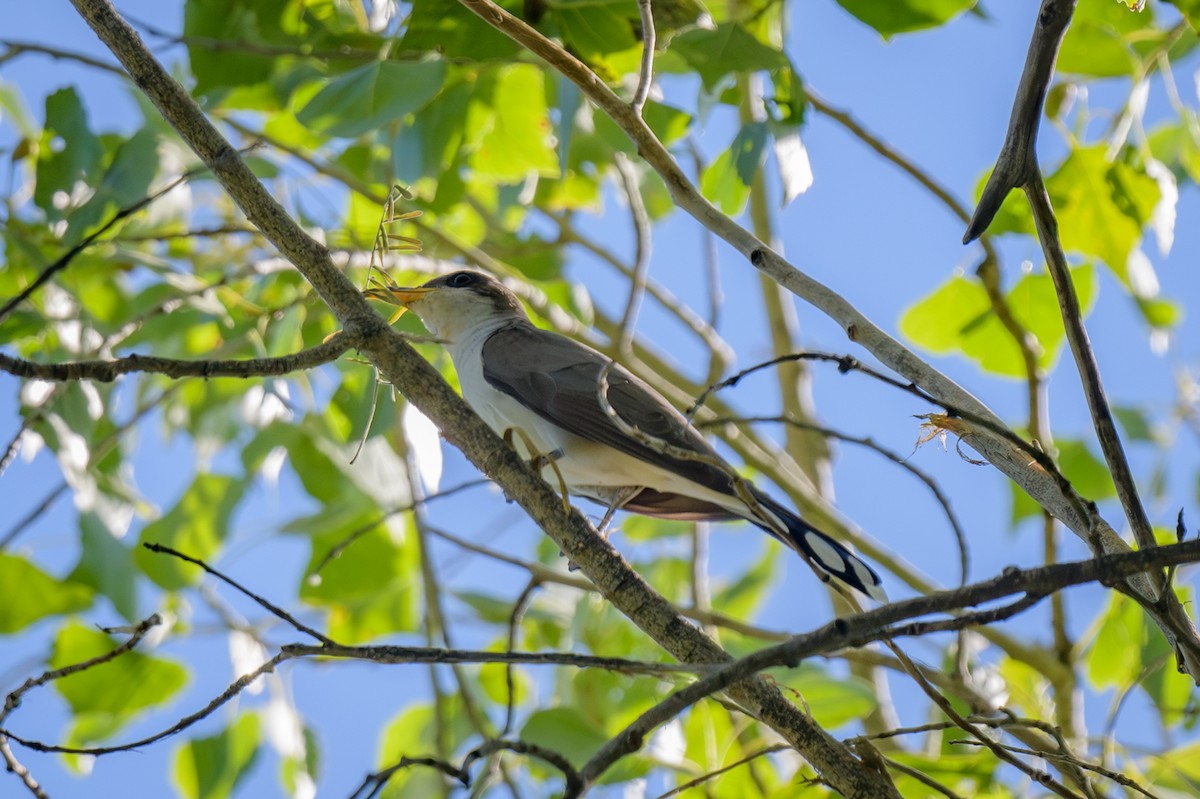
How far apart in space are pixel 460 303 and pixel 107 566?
1320mm

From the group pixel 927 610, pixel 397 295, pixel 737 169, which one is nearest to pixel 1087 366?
pixel 927 610

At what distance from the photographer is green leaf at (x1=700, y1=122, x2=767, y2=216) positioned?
2.37 meters

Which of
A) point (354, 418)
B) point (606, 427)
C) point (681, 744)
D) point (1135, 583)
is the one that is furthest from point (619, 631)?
point (1135, 583)

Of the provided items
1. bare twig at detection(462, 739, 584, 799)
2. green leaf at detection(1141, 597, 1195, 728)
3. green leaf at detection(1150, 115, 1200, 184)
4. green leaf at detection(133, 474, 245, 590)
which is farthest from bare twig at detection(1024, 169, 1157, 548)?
green leaf at detection(133, 474, 245, 590)

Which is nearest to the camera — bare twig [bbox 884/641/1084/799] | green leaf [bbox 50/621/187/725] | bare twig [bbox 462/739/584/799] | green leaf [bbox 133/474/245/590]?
bare twig [bbox 462/739/584/799]

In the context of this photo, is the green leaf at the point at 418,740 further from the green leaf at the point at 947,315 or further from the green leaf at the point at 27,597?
the green leaf at the point at 947,315

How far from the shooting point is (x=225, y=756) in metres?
3.38

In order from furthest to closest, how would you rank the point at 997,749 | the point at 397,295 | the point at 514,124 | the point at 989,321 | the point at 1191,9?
1. the point at 514,124
2. the point at 989,321
3. the point at 397,295
4. the point at 1191,9
5. the point at 997,749

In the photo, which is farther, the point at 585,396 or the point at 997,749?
the point at 585,396

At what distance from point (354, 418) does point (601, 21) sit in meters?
1.12

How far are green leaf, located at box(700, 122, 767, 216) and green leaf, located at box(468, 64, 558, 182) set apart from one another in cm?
104

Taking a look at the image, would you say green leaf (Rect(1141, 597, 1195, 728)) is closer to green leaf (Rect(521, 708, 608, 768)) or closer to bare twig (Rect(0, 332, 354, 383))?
green leaf (Rect(521, 708, 608, 768))

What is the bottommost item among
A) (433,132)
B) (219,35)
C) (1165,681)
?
(1165,681)

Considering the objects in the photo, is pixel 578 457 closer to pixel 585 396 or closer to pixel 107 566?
pixel 585 396
